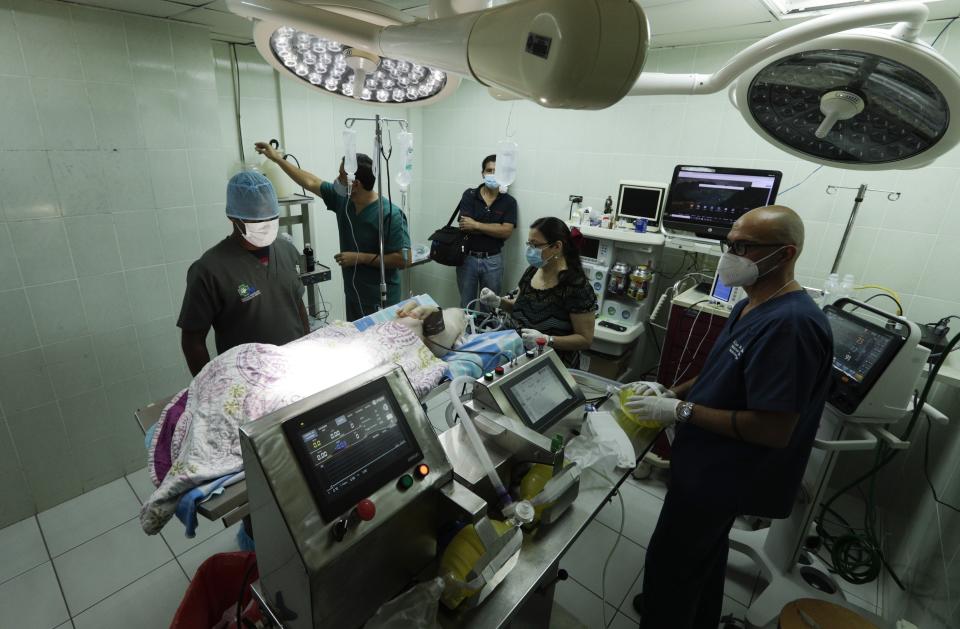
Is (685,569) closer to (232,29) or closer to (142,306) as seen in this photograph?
(142,306)

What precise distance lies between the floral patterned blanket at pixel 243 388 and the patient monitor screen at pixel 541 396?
386mm

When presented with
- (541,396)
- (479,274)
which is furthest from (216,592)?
(479,274)

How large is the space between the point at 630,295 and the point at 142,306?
314 cm

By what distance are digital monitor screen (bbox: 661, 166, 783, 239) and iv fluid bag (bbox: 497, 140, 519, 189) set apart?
1.46 metres

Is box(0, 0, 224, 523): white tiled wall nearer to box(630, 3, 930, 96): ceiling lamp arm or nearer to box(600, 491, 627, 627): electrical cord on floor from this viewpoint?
box(630, 3, 930, 96): ceiling lamp arm

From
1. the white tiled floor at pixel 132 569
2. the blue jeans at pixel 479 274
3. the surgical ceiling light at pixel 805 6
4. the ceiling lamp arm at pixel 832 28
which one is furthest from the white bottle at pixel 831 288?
the blue jeans at pixel 479 274

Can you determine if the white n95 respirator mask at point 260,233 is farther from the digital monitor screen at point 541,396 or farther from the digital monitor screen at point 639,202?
the digital monitor screen at point 639,202

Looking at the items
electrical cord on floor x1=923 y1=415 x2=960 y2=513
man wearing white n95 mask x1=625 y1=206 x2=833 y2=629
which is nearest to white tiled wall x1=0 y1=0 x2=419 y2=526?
man wearing white n95 mask x1=625 y1=206 x2=833 y2=629

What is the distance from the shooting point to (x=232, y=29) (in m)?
2.77

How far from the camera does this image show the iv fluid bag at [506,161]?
397 centimetres

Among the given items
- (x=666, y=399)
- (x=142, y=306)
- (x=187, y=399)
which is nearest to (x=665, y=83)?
(x=666, y=399)

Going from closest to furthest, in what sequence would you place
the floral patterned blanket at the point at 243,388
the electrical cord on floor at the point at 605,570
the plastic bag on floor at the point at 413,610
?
the plastic bag on floor at the point at 413,610
the floral patterned blanket at the point at 243,388
the electrical cord on floor at the point at 605,570

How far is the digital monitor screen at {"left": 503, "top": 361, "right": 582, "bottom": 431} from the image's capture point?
1.47m

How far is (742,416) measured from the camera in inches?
60.0
